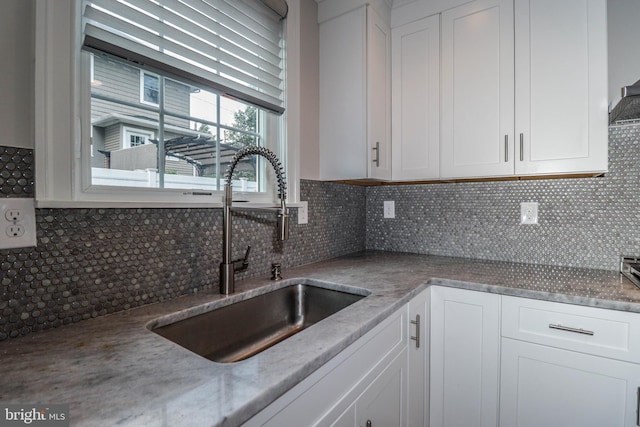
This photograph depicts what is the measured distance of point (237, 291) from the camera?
1167 millimetres

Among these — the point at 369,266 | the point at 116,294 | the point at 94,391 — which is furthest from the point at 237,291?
the point at 369,266

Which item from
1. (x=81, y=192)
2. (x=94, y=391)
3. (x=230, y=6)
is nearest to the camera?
(x=94, y=391)

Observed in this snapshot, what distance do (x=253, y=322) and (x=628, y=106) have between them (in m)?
1.63

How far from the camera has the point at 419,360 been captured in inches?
51.3

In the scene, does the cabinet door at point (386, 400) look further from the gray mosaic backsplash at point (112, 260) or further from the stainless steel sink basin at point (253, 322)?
the gray mosaic backsplash at point (112, 260)

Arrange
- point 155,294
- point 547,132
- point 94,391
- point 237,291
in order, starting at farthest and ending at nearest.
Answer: point 547,132
point 237,291
point 155,294
point 94,391

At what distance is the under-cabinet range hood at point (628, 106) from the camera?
1056 millimetres

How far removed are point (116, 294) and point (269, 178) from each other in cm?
84

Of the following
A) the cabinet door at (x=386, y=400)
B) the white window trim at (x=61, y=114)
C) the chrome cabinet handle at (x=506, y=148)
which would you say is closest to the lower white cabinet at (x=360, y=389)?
the cabinet door at (x=386, y=400)

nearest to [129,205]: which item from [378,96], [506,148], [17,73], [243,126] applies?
[17,73]

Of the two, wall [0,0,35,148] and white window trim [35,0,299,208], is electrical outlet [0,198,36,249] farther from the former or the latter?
wall [0,0,35,148]

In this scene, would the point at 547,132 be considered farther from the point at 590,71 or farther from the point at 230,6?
the point at 230,6

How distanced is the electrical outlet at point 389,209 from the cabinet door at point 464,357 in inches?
32.9

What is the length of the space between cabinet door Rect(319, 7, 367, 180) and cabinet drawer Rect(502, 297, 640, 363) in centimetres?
93
